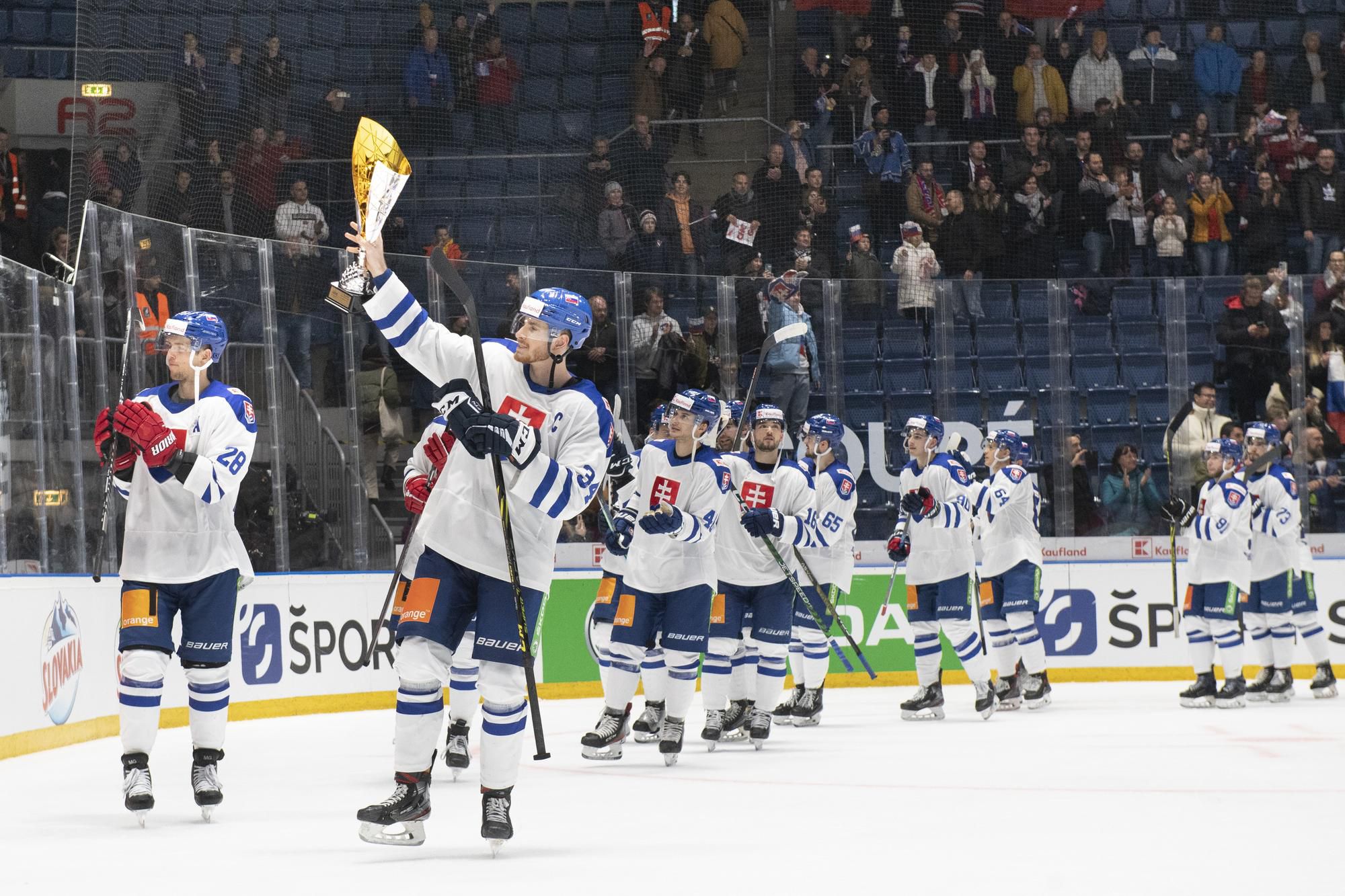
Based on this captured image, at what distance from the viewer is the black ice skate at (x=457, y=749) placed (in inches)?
254

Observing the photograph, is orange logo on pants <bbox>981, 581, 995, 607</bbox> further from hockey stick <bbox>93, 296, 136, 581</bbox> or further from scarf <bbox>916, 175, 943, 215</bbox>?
hockey stick <bbox>93, 296, 136, 581</bbox>

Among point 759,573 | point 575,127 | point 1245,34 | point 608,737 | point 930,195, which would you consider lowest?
point 608,737

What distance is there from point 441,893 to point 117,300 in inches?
220

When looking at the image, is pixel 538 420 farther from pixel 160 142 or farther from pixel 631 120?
pixel 631 120

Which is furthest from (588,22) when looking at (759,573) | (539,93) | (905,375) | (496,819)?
(496,819)

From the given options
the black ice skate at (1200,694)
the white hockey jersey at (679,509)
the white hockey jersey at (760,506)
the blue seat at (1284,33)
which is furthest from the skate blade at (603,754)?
the blue seat at (1284,33)

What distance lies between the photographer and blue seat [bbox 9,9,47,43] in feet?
44.8

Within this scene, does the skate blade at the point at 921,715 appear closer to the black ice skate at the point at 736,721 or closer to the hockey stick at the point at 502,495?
the black ice skate at the point at 736,721

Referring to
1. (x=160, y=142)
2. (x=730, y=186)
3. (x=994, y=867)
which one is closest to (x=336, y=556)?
(x=160, y=142)

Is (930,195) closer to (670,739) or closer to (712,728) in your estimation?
(712,728)

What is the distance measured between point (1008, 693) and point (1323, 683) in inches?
89.7

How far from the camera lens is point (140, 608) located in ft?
17.3

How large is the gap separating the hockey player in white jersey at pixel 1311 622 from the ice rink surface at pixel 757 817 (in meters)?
1.79

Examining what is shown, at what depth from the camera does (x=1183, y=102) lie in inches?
546
